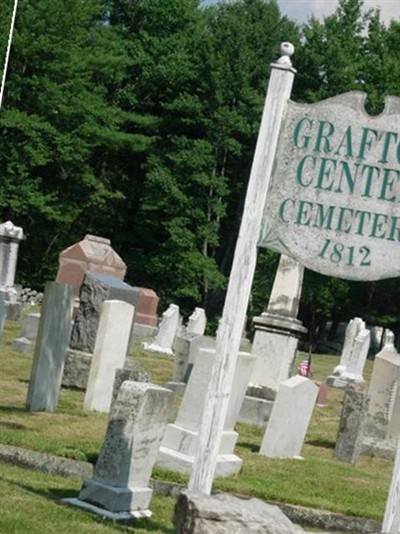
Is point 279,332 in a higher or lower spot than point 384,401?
higher

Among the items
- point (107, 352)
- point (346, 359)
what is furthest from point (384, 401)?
point (346, 359)

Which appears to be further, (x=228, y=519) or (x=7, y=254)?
(x=7, y=254)

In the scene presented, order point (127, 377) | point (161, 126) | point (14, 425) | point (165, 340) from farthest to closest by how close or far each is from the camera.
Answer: point (161, 126)
point (165, 340)
point (14, 425)
point (127, 377)

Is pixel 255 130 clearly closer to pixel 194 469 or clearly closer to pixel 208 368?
pixel 208 368

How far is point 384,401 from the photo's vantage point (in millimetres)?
17312

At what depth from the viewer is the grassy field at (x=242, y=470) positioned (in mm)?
10117

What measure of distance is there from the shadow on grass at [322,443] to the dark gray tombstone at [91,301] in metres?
3.09

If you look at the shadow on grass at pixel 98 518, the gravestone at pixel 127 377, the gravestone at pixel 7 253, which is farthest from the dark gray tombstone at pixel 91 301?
the gravestone at pixel 7 253

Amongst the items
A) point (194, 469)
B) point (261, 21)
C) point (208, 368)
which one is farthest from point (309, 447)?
point (261, 21)

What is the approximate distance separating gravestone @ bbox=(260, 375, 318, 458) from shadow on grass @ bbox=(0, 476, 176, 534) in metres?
4.35

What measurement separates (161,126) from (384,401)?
35.1 m

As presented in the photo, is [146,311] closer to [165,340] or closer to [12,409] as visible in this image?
[165,340]

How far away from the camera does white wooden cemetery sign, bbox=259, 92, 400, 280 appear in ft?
28.0

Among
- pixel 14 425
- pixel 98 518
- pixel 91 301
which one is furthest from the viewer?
pixel 91 301
